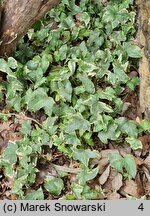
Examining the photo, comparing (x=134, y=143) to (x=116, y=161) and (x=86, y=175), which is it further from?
(x=86, y=175)

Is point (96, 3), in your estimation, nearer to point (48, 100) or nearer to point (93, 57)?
point (93, 57)

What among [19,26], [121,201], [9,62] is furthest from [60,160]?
[19,26]

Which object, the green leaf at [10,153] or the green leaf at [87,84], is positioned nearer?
the green leaf at [10,153]

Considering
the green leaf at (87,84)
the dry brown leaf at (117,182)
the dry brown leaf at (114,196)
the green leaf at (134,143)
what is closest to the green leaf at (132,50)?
the green leaf at (87,84)

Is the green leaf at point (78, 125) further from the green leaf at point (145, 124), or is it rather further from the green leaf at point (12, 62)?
the green leaf at point (12, 62)

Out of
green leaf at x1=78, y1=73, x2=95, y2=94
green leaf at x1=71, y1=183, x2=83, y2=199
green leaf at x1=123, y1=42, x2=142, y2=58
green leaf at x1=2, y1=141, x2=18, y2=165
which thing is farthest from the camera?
green leaf at x1=123, y1=42, x2=142, y2=58

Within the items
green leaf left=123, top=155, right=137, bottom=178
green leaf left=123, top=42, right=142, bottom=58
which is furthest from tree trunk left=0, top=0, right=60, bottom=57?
green leaf left=123, top=155, right=137, bottom=178

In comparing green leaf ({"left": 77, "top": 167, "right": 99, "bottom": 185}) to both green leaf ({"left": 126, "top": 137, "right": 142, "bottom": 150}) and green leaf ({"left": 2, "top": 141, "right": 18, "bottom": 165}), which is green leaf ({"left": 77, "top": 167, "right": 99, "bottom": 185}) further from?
green leaf ({"left": 2, "top": 141, "right": 18, "bottom": 165})
